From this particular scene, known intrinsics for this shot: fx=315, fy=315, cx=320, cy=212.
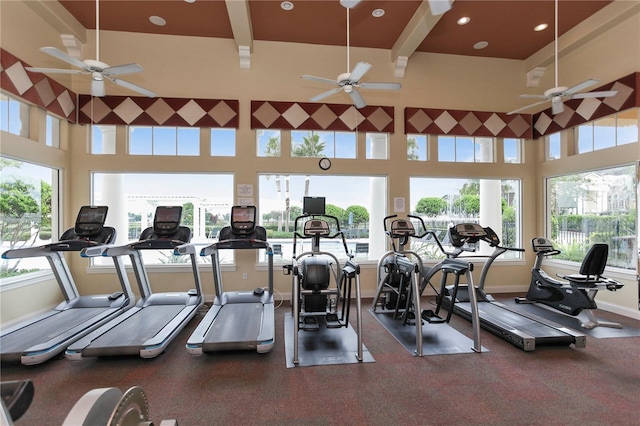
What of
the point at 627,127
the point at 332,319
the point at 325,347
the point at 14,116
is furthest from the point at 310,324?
the point at 627,127

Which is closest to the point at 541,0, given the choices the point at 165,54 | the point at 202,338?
the point at 165,54

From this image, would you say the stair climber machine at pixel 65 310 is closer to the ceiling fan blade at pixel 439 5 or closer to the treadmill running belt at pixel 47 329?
the treadmill running belt at pixel 47 329

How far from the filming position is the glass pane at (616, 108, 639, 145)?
475cm

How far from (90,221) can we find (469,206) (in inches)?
264

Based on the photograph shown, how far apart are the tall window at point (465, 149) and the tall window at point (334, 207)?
1.38 meters

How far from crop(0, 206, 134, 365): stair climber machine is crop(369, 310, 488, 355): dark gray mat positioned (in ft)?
12.2

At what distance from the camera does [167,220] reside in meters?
4.73

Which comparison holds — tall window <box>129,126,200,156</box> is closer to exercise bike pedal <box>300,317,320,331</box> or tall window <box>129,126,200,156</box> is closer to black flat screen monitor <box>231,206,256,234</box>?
black flat screen monitor <box>231,206,256,234</box>

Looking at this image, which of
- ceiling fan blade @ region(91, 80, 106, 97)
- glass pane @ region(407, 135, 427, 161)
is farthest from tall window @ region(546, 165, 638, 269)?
ceiling fan blade @ region(91, 80, 106, 97)

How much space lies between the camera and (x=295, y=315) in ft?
11.0

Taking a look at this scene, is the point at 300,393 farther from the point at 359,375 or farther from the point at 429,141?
the point at 429,141

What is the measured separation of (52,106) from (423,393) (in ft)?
21.0

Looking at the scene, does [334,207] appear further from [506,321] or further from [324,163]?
[506,321]

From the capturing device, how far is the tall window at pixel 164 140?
5.63 meters
